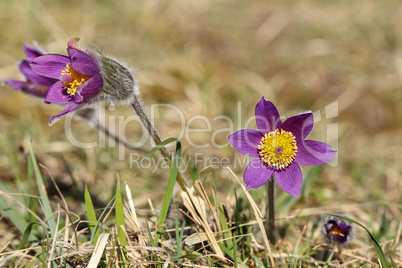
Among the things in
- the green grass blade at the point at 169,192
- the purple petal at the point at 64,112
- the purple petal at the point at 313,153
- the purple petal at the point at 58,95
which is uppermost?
the purple petal at the point at 58,95

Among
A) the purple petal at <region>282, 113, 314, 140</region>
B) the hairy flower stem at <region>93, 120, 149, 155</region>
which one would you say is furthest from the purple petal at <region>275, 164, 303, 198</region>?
the hairy flower stem at <region>93, 120, 149, 155</region>

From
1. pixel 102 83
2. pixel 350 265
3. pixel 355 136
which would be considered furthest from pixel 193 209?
pixel 355 136

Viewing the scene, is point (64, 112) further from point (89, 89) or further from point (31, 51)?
point (31, 51)

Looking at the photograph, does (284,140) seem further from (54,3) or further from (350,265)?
(54,3)

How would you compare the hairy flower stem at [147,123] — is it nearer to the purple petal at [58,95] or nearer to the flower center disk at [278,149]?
the purple petal at [58,95]

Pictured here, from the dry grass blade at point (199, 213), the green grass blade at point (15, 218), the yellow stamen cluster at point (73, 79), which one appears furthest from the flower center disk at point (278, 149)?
the green grass blade at point (15, 218)

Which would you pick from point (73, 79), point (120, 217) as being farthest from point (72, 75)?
point (120, 217)

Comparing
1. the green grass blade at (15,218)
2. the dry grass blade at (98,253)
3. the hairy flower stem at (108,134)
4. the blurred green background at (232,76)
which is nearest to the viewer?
the dry grass blade at (98,253)
